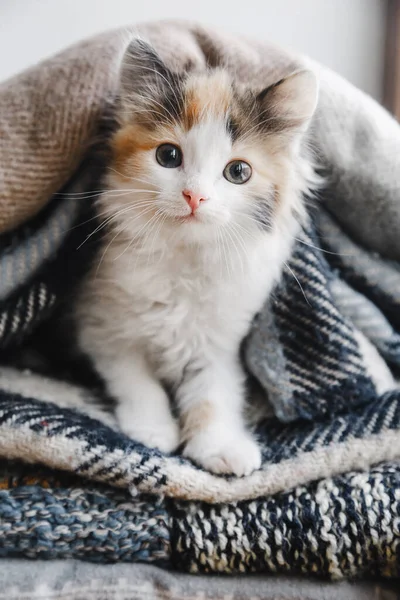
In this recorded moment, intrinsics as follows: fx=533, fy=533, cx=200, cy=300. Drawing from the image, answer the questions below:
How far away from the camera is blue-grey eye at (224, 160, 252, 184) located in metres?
0.93

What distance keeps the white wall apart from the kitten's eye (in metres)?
0.94

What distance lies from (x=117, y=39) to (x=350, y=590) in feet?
3.35

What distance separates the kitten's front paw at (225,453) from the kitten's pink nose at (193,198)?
394mm

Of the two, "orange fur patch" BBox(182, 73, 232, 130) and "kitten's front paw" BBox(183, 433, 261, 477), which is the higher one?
"orange fur patch" BBox(182, 73, 232, 130)

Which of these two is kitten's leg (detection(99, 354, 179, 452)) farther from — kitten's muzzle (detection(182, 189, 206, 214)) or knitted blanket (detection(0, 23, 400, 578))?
kitten's muzzle (detection(182, 189, 206, 214))

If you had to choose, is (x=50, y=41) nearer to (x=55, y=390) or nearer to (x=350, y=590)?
(x=55, y=390)

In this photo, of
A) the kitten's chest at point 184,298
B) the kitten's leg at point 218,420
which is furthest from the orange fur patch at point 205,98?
the kitten's leg at point 218,420

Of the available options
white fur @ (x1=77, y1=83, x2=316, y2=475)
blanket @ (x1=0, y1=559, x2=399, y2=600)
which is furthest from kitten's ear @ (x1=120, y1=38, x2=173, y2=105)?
blanket @ (x1=0, y1=559, x2=399, y2=600)

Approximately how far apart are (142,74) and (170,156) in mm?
162

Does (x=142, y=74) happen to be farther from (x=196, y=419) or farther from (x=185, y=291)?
(x=196, y=419)

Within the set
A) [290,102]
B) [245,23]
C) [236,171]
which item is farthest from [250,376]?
[245,23]

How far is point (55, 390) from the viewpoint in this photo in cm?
101

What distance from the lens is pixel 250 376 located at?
1.14 meters

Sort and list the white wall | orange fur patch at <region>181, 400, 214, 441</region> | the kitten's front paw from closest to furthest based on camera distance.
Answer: the kitten's front paw < orange fur patch at <region>181, 400, 214, 441</region> < the white wall
